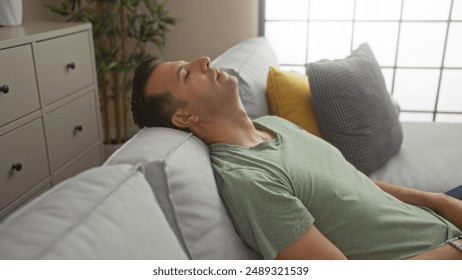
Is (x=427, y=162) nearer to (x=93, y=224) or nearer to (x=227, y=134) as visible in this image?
(x=227, y=134)

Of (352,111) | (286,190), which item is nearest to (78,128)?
(352,111)

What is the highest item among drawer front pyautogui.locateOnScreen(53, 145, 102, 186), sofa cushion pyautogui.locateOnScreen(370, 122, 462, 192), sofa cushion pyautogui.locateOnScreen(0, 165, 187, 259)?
sofa cushion pyautogui.locateOnScreen(0, 165, 187, 259)

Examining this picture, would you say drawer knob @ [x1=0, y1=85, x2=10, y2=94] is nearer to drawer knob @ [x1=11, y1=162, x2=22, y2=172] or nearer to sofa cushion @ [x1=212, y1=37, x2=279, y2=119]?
drawer knob @ [x1=11, y1=162, x2=22, y2=172]

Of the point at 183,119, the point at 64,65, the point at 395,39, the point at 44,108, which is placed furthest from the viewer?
the point at 395,39

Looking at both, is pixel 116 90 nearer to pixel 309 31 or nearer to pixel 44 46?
pixel 44 46

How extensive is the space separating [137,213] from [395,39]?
2875 millimetres

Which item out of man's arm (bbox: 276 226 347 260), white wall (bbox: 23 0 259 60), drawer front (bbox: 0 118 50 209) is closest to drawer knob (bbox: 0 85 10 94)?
drawer front (bbox: 0 118 50 209)

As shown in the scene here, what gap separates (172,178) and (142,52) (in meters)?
2.21

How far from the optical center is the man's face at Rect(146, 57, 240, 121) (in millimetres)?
1077

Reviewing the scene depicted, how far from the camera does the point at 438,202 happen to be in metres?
1.21

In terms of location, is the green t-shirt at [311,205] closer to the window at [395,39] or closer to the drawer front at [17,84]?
the drawer front at [17,84]

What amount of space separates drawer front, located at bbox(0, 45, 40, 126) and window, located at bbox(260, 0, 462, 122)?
165cm

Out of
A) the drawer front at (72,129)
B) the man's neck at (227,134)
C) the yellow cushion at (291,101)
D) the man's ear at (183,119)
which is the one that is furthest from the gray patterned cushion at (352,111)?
the drawer front at (72,129)
